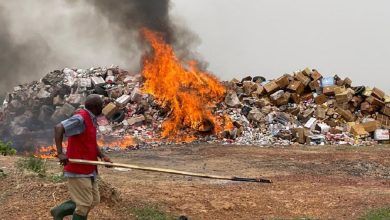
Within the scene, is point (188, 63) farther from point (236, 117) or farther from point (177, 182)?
point (177, 182)

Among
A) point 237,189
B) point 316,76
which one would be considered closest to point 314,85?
point 316,76

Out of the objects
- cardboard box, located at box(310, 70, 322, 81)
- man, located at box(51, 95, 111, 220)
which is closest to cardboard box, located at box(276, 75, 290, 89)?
cardboard box, located at box(310, 70, 322, 81)

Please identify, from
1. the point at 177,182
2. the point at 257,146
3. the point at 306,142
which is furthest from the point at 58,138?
the point at 306,142

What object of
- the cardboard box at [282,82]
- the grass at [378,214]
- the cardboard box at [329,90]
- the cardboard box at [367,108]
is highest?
the cardboard box at [282,82]

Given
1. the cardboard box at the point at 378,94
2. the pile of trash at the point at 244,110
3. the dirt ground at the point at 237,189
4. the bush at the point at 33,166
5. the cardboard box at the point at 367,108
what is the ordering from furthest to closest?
1. the cardboard box at the point at 378,94
2. the cardboard box at the point at 367,108
3. the pile of trash at the point at 244,110
4. the bush at the point at 33,166
5. the dirt ground at the point at 237,189

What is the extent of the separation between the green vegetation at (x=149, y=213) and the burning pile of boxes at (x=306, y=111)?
10861 mm

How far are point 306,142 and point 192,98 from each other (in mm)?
4508

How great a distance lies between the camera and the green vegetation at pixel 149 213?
625cm

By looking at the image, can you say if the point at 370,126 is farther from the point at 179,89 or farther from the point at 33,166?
the point at 33,166

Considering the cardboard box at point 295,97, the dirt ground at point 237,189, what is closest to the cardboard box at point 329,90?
the cardboard box at point 295,97

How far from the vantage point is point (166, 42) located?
22.8 metres

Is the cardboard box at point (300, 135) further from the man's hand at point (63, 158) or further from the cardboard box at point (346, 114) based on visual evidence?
the man's hand at point (63, 158)

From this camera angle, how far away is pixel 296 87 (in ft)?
66.8

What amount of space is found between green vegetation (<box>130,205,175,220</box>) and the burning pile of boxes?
35.6 feet
